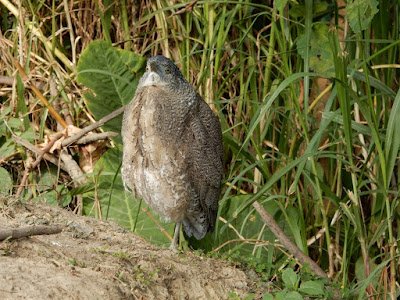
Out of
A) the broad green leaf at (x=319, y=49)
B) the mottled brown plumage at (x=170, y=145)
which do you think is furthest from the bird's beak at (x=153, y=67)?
the broad green leaf at (x=319, y=49)

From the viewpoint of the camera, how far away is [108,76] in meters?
4.88

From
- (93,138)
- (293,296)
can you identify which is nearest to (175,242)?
(293,296)

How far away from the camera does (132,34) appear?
5484 mm

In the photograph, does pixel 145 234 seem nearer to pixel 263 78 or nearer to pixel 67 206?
pixel 67 206

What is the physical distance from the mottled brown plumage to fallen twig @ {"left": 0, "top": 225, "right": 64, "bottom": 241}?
0.89m

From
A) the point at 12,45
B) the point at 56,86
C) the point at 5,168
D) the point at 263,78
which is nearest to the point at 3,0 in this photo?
the point at 12,45

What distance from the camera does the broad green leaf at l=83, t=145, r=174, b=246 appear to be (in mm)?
4797

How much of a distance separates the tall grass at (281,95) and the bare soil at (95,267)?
46 centimetres

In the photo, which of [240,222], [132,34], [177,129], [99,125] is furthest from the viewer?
[132,34]

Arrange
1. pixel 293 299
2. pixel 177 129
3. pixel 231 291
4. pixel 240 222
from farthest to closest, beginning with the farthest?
pixel 240 222
pixel 177 129
pixel 231 291
pixel 293 299

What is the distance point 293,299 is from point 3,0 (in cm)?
397

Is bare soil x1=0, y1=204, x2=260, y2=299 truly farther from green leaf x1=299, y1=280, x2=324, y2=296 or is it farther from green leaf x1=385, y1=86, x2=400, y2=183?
green leaf x1=385, y1=86, x2=400, y2=183

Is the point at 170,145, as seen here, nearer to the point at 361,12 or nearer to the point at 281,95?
the point at 281,95

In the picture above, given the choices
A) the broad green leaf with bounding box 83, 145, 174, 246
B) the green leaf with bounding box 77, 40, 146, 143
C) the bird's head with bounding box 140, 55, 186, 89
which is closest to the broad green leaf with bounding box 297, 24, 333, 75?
the bird's head with bounding box 140, 55, 186, 89
